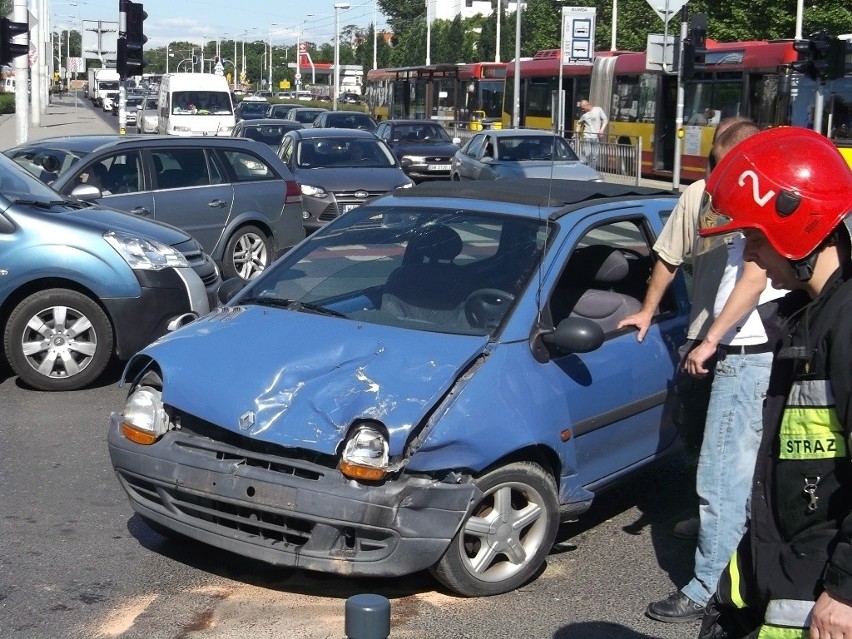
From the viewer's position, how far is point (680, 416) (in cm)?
504

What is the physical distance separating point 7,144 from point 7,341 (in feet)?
105

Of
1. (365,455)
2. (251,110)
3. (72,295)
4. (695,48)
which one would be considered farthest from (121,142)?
(251,110)

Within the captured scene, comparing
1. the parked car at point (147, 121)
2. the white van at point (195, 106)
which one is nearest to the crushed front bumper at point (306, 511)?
the white van at point (195, 106)

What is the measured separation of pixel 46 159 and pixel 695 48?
503 inches

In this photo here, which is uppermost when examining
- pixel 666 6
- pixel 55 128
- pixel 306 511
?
pixel 666 6

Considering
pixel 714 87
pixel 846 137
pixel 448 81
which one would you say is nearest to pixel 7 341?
pixel 846 137

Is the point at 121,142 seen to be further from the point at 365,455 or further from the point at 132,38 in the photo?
the point at 132,38

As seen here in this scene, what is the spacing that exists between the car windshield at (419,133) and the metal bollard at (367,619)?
2683 cm

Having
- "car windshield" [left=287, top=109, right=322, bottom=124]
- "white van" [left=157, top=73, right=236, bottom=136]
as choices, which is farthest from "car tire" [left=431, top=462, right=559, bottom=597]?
"car windshield" [left=287, top=109, right=322, bottom=124]

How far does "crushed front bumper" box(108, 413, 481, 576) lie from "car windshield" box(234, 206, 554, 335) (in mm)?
904

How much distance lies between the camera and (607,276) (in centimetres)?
591

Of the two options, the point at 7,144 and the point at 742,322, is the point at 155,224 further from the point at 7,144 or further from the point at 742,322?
the point at 7,144

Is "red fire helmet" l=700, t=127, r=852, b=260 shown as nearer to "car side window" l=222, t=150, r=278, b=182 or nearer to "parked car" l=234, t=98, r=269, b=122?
"car side window" l=222, t=150, r=278, b=182

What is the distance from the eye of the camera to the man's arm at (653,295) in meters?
5.23
